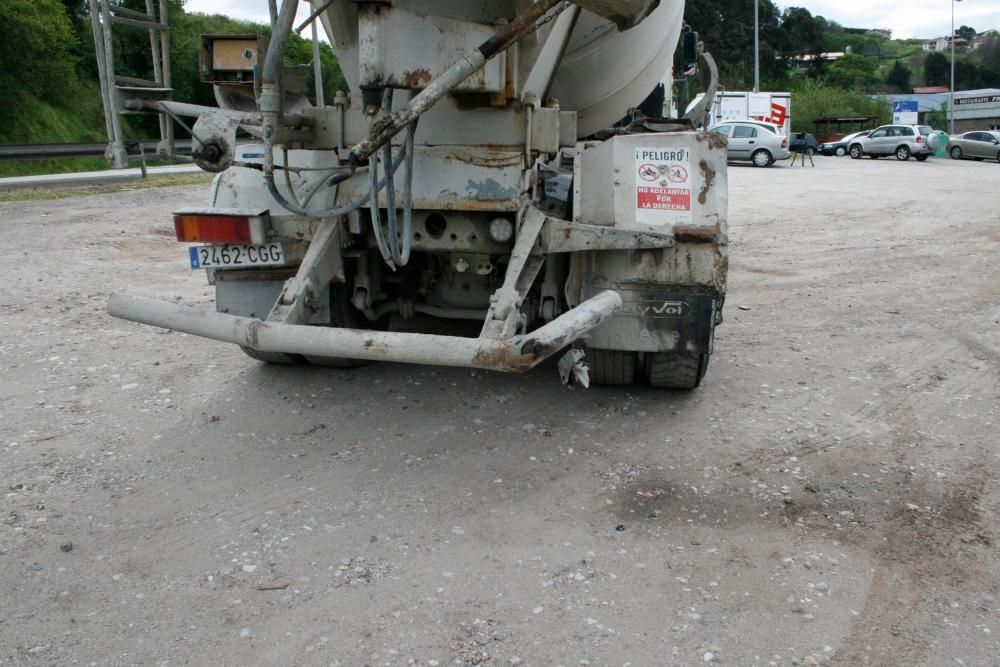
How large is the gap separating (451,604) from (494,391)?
217 centimetres

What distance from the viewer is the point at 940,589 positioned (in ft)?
9.92

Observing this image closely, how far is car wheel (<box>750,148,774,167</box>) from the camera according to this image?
88.0 ft

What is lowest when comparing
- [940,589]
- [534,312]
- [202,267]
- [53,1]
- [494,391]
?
[940,589]

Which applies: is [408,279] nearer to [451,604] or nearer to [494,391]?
[494,391]

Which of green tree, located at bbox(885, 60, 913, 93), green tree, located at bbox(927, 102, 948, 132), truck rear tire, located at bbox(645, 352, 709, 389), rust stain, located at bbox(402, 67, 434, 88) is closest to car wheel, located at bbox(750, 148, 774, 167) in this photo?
truck rear tire, located at bbox(645, 352, 709, 389)

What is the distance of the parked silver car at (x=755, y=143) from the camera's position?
2673cm

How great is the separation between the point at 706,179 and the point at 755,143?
2409cm

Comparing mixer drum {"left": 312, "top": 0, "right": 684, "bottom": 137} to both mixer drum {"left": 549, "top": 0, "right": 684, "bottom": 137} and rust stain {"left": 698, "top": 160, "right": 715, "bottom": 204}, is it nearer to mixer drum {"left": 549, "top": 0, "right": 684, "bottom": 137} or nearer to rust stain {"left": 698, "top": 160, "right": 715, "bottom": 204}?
mixer drum {"left": 549, "top": 0, "right": 684, "bottom": 137}

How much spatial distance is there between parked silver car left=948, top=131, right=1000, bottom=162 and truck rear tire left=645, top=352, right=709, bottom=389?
3275cm

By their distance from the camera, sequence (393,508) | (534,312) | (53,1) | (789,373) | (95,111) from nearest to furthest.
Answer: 1. (393,508)
2. (534,312)
3. (789,373)
4. (53,1)
5. (95,111)

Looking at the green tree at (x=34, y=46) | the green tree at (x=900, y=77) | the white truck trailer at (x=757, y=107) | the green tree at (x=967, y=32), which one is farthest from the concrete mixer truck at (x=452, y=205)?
the green tree at (x=967, y=32)

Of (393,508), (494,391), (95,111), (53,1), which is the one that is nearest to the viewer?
(393,508)

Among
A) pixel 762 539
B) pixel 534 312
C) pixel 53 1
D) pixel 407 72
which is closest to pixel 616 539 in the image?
pixel 762 539

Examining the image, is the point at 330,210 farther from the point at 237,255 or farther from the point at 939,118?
the point at 939,118
